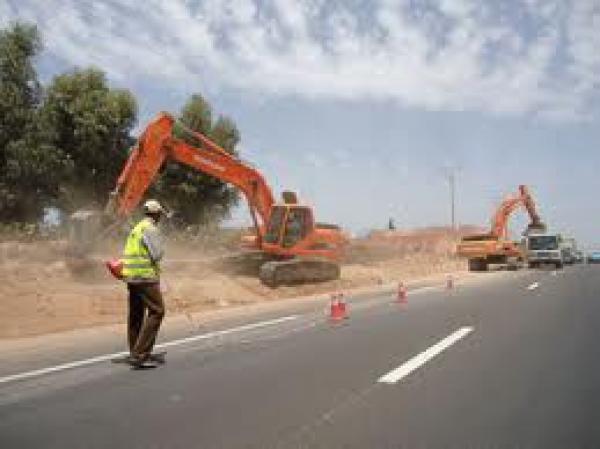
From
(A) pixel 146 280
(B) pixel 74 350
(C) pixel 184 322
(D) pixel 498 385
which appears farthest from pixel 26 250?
(D) pixel 498 385

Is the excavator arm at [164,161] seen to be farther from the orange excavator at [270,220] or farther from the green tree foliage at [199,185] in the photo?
the green tree foliage at [199,185]

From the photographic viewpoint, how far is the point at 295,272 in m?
30.5

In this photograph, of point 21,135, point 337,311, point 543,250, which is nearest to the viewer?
point 337,311

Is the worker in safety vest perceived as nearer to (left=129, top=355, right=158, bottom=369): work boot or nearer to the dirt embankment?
(left=129, top=355, right=158, bottom=369): work boot

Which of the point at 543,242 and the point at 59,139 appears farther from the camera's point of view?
the point at 543,242

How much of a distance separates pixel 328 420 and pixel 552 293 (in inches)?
798

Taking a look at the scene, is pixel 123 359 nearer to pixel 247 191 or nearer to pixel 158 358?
pixel 158 358

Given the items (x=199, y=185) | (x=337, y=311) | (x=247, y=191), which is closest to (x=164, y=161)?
(x=247, y=191)

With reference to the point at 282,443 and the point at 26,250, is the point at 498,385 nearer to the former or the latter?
the point at 282,443

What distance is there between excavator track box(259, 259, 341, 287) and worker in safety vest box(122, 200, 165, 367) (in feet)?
57.2

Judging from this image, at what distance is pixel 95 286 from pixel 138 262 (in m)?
13.6

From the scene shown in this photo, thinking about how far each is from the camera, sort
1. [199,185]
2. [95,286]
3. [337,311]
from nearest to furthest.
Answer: [337,311]
[95,286]
[199,185]

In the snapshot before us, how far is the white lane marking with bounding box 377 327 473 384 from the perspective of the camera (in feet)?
35.5

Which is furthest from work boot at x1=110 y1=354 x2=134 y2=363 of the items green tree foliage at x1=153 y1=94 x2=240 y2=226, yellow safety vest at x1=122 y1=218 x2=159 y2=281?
green tree foliage at x1=153 y1=94 x2=240 y2=226
